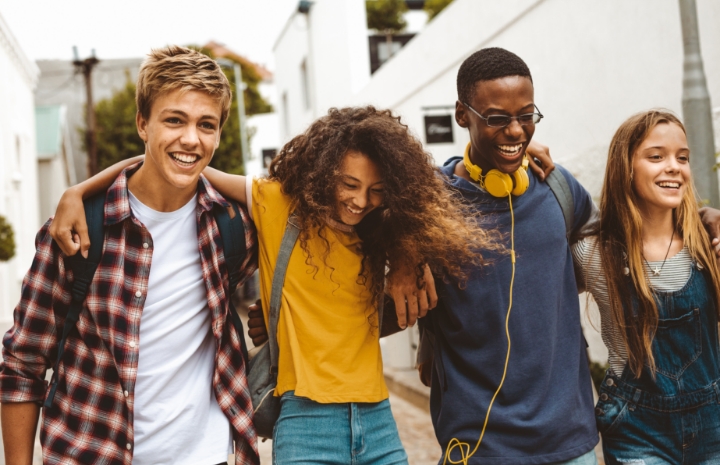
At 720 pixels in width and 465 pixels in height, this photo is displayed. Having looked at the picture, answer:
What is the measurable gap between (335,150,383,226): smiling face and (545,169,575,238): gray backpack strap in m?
0.69

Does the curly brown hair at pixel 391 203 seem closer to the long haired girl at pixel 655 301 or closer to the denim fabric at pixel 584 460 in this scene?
the long haired girl at pixel 655 301

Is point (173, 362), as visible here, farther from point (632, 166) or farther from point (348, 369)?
point (632, 166)

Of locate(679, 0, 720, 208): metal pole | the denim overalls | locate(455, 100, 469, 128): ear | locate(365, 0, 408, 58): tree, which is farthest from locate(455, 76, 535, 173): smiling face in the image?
locate(365, 0, 408, 58): tree

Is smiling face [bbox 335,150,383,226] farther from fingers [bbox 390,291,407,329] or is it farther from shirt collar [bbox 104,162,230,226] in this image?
shirt collar [bbox 104,162,230,226]

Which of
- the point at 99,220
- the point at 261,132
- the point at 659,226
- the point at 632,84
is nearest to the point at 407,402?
the point at 632,84

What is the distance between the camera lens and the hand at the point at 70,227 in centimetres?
237

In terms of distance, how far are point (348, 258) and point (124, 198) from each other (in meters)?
0.80

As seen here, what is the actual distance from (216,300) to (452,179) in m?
1.02

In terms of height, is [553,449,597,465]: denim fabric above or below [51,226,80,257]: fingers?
below

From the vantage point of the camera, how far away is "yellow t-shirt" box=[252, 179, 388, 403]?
2572mm

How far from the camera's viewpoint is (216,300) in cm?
257

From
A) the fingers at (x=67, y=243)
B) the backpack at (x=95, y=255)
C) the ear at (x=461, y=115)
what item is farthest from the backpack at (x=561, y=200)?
the fingers at (x=67, y=243)

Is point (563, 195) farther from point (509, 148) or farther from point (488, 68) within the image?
point (488, 68)

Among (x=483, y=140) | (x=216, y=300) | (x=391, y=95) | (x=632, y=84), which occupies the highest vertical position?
(x=391, y=95)
